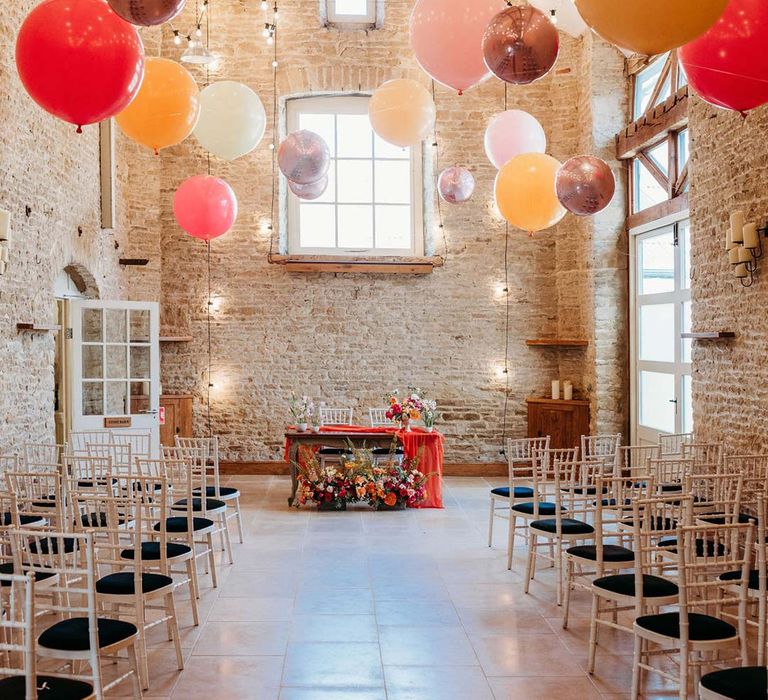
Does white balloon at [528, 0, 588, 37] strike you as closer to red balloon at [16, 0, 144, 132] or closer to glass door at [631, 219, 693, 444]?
glass door at [631, 219, 693, 444]

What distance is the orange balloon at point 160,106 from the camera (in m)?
5.73

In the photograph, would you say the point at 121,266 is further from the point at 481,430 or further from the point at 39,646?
the point at 39,646

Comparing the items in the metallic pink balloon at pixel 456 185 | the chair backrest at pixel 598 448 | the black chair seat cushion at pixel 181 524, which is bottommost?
the black chair seat cushion at pixel 181 524

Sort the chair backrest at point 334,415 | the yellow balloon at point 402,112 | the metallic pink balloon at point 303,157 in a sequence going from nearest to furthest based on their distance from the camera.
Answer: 1. the yellow balloon at point 402,112
2. the metallic pink balloon at point 303,157
3. the chair backrest at point 334,415

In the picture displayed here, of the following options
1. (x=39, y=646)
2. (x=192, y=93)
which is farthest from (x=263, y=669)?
(x=192, y=93)

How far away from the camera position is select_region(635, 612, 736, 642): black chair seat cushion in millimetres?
3469

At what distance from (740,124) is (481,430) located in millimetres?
5364

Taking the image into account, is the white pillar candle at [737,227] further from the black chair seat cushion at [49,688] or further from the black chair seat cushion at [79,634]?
the black chair seat cushion at [49,688]

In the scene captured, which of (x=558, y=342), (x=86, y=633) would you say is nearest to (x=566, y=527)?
(x=86, y=633)

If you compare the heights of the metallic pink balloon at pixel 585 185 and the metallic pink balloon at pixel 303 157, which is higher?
the metallic pink balloon at pixel 303 157

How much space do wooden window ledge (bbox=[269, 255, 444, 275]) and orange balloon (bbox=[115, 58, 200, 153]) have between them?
4854mm

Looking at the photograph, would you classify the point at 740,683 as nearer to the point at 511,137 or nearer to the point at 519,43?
the point at 519,43

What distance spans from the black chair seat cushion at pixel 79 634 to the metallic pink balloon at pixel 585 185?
4.04 m

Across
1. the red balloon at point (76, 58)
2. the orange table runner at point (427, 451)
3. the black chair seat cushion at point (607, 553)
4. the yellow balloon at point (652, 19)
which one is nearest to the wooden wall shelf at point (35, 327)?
the orange table runner at point (427, 451)
